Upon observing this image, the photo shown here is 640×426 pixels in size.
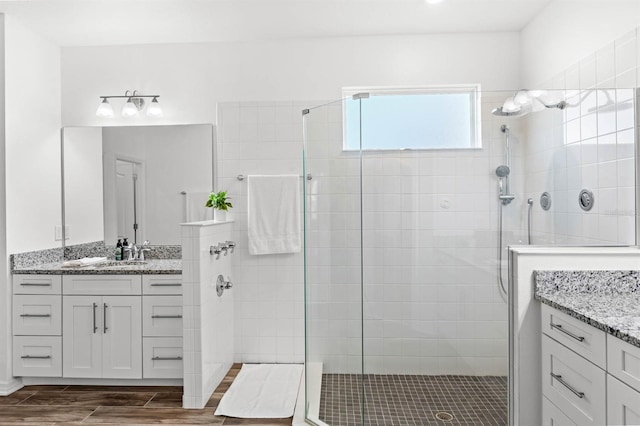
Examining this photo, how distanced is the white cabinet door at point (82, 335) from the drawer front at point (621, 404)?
9.48 ft

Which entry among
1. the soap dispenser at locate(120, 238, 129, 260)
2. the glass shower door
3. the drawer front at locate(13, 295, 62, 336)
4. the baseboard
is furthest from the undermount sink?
the glass shower door

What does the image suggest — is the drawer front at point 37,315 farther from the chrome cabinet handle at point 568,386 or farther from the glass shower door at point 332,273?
the chrome cabinet handle at point 568,386

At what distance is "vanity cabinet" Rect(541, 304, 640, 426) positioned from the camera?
1.43 meters

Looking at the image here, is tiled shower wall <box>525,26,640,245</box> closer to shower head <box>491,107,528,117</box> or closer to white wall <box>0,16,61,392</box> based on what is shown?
shower head <box>491,107,528,117</box>

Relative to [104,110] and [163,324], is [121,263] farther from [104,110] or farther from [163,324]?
[104,110]

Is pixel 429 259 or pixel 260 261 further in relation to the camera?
pixel 260 261

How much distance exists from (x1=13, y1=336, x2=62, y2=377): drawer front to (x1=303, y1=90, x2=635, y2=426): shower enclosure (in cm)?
209

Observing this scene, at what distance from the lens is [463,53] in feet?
11.1

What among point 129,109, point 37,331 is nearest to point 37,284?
point 37,331

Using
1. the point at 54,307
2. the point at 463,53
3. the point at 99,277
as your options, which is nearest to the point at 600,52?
the point at 463,53

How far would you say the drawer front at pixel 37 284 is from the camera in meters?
3.04

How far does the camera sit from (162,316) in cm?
300

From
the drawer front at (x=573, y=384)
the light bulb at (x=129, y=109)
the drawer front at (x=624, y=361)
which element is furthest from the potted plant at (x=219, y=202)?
the drawer front at (x=624, y=361)

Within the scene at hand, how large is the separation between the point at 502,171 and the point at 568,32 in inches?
49.8
